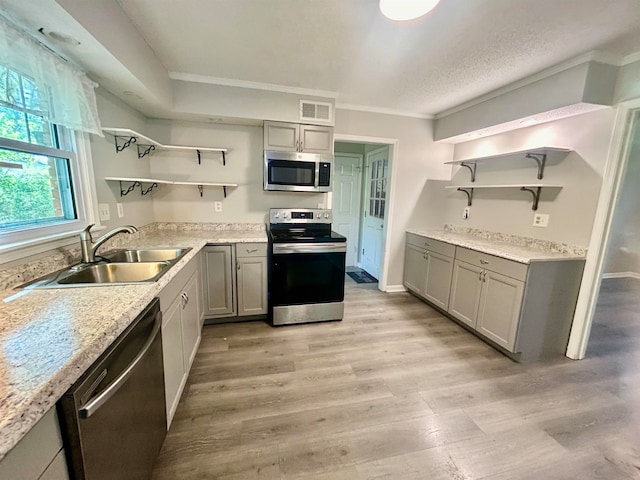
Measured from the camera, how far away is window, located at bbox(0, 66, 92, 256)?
48.1 inches

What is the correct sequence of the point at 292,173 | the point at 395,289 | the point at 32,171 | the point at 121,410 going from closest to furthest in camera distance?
the point at 121,410 < the point at 32,171 < the point at 292,173 < the point at 395,289

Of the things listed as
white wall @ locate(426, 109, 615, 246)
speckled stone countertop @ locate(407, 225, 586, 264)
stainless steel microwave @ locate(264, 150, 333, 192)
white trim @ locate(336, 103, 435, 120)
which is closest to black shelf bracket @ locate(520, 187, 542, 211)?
white wall @ locate(426, 109, 615, 246)

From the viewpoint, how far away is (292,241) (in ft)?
8.46

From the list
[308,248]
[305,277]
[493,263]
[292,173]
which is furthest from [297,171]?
[493,263]

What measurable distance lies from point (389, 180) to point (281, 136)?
152cm

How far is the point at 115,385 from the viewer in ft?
2.81

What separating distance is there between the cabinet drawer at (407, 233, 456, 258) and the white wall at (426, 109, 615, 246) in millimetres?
583

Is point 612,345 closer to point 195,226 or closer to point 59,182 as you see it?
point 195,226

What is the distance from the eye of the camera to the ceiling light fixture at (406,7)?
49.0 inches

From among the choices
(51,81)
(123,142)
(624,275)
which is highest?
(51,81)

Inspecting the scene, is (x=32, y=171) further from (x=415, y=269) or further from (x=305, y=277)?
(x=415, y=269)

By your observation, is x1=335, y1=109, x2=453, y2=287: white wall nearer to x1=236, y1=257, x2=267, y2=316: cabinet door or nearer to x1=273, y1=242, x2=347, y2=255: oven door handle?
x1=273, y1=242, x2=347, y2=255: oven door handle

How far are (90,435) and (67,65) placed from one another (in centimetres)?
179

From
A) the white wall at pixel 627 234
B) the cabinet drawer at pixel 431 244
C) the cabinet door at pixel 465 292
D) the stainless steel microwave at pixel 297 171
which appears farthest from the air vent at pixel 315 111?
the white wall at pixel 627 234
